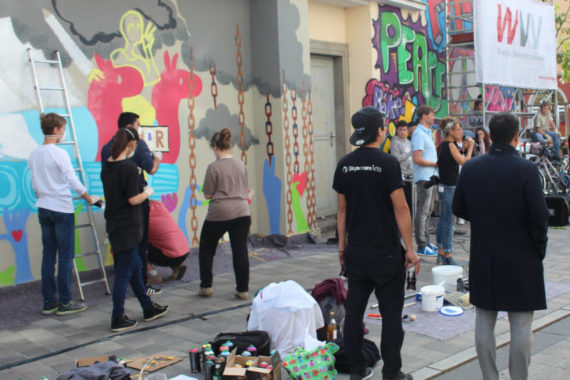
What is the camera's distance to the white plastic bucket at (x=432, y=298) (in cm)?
608

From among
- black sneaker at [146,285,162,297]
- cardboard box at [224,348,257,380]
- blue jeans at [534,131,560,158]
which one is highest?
blue jeans at [534,131,560,158]

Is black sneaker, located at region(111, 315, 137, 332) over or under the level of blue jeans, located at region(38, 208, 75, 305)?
under

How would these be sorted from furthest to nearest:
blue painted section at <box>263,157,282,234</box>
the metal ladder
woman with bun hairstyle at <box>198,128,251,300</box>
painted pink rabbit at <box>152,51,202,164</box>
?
blue painted section at <box>263,157,282,234</box> < painted pink rabbit at <box>152,51,202,164</box> < the metal ladder < woman with bun hairstyle at <box>198,128,251,300</box>

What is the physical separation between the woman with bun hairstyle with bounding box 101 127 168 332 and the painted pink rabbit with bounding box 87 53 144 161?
2.10 m

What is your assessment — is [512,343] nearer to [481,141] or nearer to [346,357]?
[346,357]

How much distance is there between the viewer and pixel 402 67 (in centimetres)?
1234

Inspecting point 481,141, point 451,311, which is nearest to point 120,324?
point 451,311

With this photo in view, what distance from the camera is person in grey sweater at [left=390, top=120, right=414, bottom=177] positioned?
989 centimetres

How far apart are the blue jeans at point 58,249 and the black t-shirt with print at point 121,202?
85 cm

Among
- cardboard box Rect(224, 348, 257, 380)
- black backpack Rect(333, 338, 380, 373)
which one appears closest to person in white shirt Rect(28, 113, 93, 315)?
cardboard box Rect(224, 348, 257, 380)

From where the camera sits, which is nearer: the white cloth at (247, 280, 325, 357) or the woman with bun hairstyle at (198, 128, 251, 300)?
the white cloth at (247, 280, 325, 357)

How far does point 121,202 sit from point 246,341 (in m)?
1.83

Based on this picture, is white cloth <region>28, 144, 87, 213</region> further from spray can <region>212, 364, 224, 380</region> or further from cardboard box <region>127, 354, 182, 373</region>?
spray can <region>212, 364, 224, 380</region>

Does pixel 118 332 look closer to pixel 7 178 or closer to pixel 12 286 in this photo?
pixel 12 286
